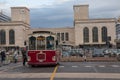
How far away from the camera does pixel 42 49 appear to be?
107 ft

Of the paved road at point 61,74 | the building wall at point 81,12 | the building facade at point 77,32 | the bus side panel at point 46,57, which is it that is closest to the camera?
the paved road at point 61,74

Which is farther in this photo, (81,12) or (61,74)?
(81,12)

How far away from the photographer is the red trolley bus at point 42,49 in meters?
32.2

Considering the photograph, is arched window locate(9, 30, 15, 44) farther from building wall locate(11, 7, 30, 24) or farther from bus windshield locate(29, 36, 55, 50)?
bus windshield locate(29, 36, 55, 50)

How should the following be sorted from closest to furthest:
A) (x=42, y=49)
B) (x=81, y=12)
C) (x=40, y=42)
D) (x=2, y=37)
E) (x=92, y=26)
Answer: (x=42, y=49)
(x=40, y=42)
(x=92, y=26)
(x=2, y=37)
(x=81, y=12)

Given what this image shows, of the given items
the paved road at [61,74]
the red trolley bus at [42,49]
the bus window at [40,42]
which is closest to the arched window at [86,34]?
the red trolley bus at [42,49]

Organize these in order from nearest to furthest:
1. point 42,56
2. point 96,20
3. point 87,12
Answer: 1. point 42,56
2. point 96,20
3. point 87,12

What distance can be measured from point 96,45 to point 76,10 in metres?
22.7

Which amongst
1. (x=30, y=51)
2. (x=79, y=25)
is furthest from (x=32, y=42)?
(x=79, y=25)

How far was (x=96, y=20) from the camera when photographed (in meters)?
181

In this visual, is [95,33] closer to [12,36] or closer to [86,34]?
[86,34]

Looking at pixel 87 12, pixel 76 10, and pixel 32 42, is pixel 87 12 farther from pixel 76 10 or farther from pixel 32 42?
pixel 32 42

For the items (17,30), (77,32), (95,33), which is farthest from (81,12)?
(17,30)

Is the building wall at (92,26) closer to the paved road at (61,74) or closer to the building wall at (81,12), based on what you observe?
the building wall at (81,12)
